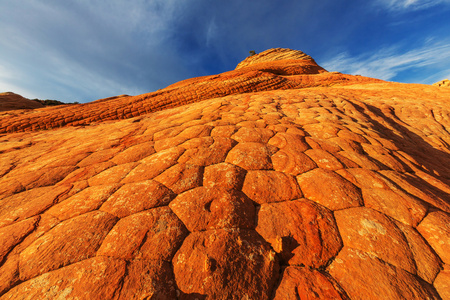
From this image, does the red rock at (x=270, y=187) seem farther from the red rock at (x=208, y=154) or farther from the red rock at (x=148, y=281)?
the red rock at (x=148, y=281)

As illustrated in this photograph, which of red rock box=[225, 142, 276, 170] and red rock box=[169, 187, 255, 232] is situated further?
red rock box=[225, 142, 276, 170]

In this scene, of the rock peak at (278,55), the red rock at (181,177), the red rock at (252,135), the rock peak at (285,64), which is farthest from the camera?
the rock peak at (278,55)

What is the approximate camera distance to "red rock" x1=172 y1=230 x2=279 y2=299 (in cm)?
81

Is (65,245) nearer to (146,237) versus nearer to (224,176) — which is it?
(146,237)

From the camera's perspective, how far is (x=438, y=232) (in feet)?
3.68

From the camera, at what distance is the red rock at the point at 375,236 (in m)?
0.97

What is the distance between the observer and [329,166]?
1730 mm

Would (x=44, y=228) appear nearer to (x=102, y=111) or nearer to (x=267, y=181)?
(x=267, y=181)

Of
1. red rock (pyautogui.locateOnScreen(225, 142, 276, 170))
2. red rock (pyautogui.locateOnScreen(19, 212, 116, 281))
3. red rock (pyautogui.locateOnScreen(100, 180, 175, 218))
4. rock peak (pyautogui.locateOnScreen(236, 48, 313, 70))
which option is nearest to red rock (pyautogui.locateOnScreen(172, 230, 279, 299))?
red rock (pyautogui.locateOnScreen(100, 180, 175, 218))

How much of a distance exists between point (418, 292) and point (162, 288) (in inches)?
49.4

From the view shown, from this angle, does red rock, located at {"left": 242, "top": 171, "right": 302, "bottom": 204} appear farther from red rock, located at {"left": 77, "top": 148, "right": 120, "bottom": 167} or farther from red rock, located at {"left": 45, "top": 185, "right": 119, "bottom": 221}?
red rock, located at {"left": 77, "top": 148, "right": 120, "bottom": 167}

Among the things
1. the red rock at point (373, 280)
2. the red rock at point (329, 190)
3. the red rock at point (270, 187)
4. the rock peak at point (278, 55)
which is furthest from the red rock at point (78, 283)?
the rock peak at point (278, 55)

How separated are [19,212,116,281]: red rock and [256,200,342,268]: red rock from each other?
3.36 ft

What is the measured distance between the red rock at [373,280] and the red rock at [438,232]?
33cm
